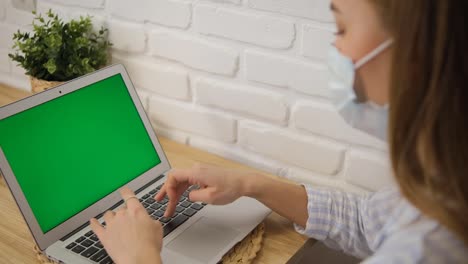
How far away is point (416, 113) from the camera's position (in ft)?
Answer: 1.70

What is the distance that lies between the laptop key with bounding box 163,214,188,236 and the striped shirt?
183mm

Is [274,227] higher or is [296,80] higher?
[296,80]

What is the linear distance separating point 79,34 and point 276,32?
42cm

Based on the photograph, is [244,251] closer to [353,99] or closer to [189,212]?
[189,212]

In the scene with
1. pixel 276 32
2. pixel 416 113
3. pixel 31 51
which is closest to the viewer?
pixel 416 113

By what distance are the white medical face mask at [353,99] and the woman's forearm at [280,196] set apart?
21cm

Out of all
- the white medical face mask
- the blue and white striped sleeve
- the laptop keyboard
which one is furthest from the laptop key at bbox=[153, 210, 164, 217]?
the white medical face mask

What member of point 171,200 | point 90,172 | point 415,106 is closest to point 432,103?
point 415,106

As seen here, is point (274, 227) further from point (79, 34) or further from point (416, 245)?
point (79, 34)

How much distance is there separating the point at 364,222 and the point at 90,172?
0.44m

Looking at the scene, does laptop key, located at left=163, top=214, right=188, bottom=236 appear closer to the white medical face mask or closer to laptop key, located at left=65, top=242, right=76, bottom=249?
laptop key, located at left=65, top=242, right=76, bottom=249

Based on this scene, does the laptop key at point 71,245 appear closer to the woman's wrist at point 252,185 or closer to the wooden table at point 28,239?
the wooden table at point 28,239

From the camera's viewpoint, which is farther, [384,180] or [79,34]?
[79,34]

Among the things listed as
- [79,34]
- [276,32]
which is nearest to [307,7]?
[276,32]
